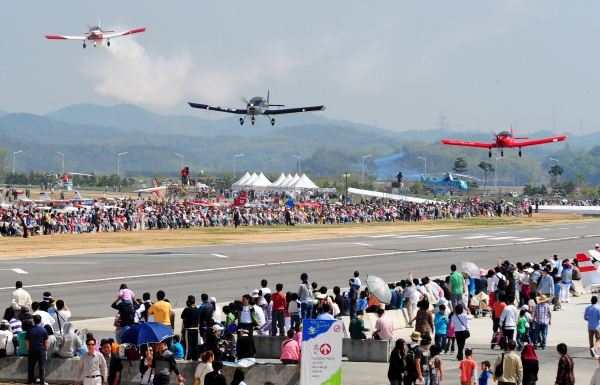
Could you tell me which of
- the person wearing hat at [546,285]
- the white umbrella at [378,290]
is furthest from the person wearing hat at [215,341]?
the person wearing hat at [546,285]

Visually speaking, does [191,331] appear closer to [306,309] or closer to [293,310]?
[293,310]

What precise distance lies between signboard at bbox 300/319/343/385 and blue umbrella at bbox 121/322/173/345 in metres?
3.28

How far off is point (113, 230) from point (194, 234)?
22.5 feet

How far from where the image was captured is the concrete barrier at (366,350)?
21.4 metres

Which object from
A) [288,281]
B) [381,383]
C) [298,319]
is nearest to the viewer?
[381,383]

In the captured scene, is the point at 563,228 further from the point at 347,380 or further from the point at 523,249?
the point at 347,380

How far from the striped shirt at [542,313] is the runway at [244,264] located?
13.4 meters

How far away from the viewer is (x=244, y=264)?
1827 inches

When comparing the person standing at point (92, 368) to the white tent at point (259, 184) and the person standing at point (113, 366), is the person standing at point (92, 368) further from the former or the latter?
the white tent at point (259, 184)

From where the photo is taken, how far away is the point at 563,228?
86375 mm

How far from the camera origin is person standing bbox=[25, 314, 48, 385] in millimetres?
18906

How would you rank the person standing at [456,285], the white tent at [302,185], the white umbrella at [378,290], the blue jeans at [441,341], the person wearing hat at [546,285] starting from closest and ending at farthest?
the blue jeans at [441,341] → the white umbrella at [378,290] → the person standing at [456,285] → the person wearing hat at [546,285] → the white tent at [302,185]

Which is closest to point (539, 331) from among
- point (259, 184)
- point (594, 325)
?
point (594, 325)

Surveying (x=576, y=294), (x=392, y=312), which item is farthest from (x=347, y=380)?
(x=576, y=294)
